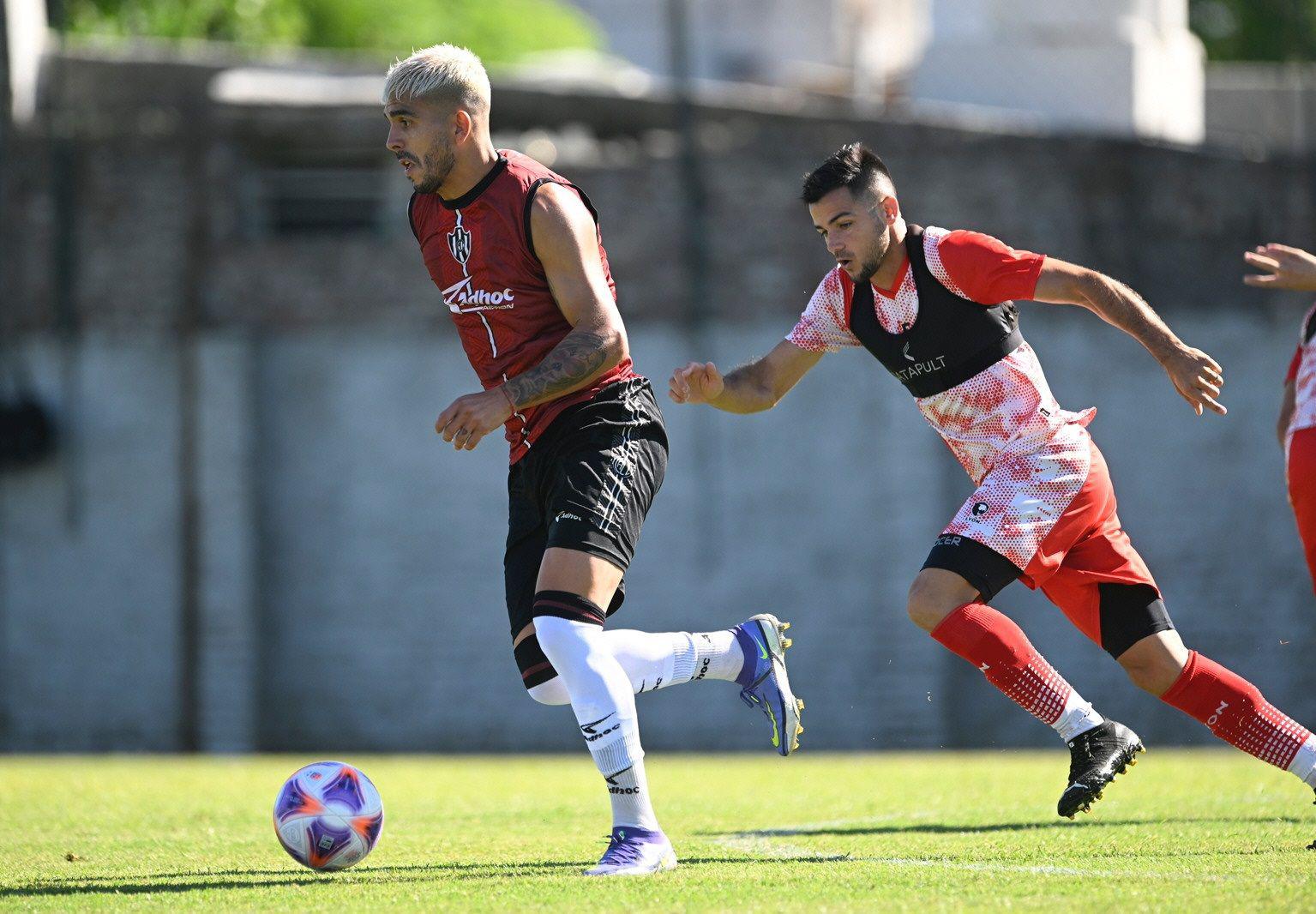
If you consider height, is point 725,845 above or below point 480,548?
above

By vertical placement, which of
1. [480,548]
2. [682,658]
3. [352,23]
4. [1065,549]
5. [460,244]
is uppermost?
[352,23]

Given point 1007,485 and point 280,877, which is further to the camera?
point 1007,485

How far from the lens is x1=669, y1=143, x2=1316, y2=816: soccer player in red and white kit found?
566 cm

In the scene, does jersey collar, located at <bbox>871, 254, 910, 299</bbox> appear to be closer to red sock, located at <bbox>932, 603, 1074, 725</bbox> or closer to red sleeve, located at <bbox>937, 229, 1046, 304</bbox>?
red sleeve, located at <bbox>937, 229, 1046, 304</bbox>

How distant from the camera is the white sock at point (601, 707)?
5035 mm

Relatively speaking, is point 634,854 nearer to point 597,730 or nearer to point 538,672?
point 597,730

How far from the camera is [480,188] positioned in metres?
5.42

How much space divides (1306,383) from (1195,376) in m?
1.17

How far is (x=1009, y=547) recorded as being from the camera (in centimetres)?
570

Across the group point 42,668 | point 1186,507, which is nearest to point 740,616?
point 1186,507

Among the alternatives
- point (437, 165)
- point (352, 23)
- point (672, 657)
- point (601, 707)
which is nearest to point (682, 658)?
point (672, 657)

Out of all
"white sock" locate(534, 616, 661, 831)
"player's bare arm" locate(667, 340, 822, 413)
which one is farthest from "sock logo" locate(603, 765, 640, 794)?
"player's bare arm" locate(667, 340, 822, 413)

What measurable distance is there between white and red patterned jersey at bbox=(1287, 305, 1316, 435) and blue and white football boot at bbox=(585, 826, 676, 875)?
2894 millimetres

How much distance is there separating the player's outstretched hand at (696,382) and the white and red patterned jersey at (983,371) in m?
0.53
